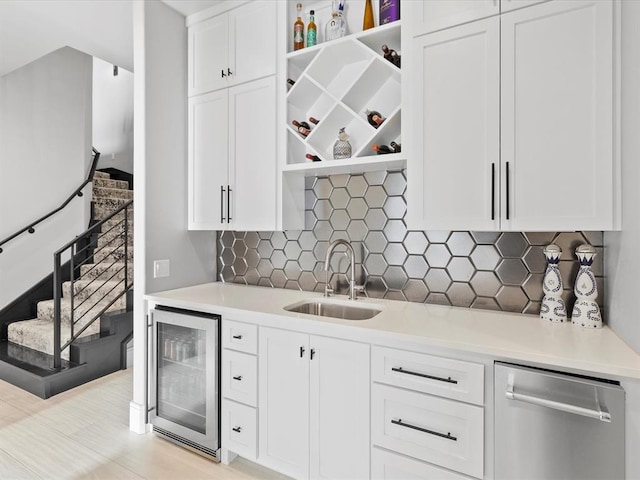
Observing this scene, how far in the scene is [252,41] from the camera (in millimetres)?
2268

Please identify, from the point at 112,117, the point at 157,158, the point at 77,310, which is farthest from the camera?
the point at 112,117

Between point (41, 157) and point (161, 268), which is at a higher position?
point (41, 157)

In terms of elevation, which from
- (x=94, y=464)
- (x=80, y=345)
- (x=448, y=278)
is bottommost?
(x=94, y=464)

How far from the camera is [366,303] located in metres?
2.08

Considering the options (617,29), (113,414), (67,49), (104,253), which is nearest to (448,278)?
(617,29)

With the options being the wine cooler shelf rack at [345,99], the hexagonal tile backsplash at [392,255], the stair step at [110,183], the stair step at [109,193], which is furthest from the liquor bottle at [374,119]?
the stair step at [110,183]

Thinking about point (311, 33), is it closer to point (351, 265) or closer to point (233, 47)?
point (233, 47)

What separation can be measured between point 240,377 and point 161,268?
0.97 meters

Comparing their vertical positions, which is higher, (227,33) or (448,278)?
(227,33)

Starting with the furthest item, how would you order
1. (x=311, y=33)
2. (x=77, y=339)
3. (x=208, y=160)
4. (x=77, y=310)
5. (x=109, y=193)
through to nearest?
(x=109, y=193) < (x=77, y=310) < (x=77, y=339) < (x=208, y=160) < (x=311, y=33)

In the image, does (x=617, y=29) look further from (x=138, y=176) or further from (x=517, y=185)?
(x=138, y=176)

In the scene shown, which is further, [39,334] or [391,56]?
[39,334]

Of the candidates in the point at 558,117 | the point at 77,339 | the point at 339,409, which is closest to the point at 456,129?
the point at 558,117

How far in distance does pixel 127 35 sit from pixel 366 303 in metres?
2.69
